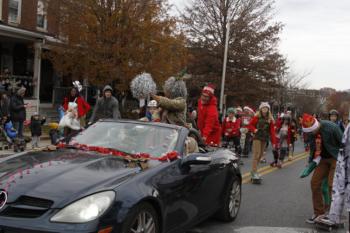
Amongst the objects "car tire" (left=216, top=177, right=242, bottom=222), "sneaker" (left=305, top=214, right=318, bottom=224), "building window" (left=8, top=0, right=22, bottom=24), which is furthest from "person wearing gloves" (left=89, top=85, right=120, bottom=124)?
"building window" (left=8, top=0, right=22, bottom=24)

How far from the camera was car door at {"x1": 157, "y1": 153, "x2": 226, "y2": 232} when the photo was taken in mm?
4992

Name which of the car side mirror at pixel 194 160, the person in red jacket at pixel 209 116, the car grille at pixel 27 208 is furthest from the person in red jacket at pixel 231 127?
the car grille at pixel 27 208

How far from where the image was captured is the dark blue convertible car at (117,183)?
4.02 m

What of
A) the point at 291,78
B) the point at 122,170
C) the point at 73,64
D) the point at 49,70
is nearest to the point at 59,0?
the point at 73,64

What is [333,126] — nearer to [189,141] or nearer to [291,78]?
[189,141]

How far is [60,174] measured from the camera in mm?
4484

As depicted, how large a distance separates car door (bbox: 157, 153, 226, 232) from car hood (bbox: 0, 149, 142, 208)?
41 cm

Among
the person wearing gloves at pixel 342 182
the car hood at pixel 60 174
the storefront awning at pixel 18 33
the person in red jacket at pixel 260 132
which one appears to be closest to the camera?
the car hood at pixel 60 174

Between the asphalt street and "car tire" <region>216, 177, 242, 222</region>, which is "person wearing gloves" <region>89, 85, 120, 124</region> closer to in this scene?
the asphalt street

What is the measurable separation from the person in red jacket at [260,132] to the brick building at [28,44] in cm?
1327

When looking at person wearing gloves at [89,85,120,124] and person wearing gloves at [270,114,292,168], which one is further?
person wearing gloves at [270,114,292,168]

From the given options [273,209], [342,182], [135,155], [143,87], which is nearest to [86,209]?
[135,155]

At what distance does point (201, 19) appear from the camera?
36.1 metres

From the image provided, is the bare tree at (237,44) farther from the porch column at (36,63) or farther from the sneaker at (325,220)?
the sneaker at (325,220)
